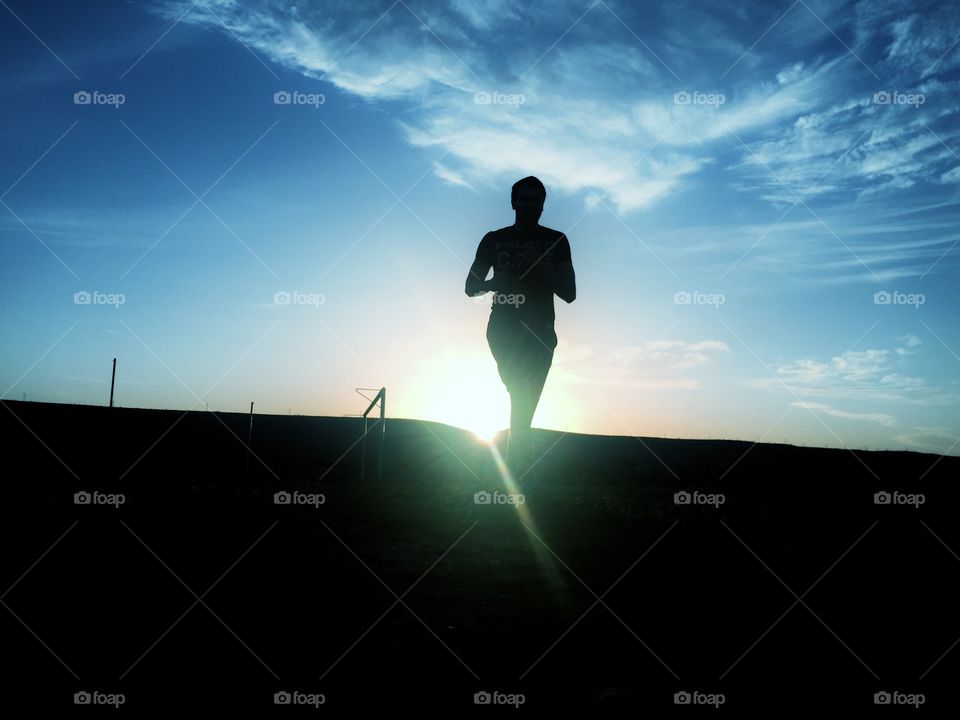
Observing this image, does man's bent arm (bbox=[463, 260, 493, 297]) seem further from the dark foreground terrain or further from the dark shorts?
the dark foreground terrain

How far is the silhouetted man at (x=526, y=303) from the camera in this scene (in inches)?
188

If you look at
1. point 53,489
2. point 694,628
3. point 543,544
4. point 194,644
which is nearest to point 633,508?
point 543,544

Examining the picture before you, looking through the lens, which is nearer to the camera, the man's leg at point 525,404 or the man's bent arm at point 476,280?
the man's leg at point 525,404

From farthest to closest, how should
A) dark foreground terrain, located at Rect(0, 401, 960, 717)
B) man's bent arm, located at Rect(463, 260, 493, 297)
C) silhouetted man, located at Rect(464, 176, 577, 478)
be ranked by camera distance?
man's bent arm, located at Rect(463, 260, 493, 297), silhouetted man, located at Rect(464, 176, 577, 478), dark foreground terrain, located at Rect(0, 401, 960, 717)

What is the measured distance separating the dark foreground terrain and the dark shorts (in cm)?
77

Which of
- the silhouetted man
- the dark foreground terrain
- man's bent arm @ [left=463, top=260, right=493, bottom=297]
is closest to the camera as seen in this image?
the dark foreground terrain

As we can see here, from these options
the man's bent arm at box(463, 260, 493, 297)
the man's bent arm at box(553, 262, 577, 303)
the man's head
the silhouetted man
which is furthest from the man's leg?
the man's head

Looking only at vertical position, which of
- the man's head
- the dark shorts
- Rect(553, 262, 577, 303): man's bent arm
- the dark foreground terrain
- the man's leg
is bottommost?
the dark foreground terrain

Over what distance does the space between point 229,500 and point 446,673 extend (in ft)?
11.3

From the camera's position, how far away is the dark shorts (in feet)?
15.7

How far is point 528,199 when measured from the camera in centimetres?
482

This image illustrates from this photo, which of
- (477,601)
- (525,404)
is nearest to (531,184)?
(525,404)

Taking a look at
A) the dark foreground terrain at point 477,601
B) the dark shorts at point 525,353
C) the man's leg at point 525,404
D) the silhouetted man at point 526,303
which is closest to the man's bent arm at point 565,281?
the silhouetted man at point 526,303

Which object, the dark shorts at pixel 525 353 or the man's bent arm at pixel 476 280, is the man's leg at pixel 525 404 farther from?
the man's bent arm at pixel 476 280
